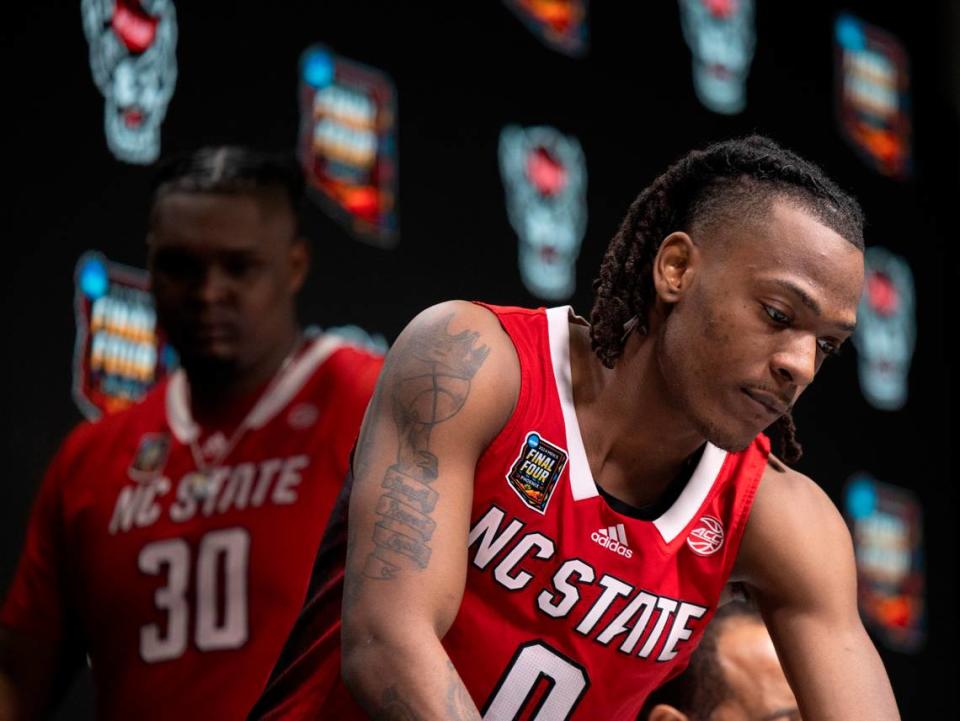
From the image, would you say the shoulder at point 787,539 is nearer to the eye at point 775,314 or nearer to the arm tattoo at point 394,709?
the eye at point 775,314

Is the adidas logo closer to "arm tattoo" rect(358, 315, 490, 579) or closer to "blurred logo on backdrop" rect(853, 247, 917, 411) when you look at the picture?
"arm tattoo" rect(358, 315, 490, 579)

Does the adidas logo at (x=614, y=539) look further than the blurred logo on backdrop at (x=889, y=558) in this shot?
No

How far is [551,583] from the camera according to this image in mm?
1887

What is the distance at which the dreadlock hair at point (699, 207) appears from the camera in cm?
186

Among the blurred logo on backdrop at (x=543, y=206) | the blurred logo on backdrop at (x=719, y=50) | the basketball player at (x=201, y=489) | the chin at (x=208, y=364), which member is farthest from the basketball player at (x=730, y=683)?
the blurred logo on backdrop at (x=719, y=50)

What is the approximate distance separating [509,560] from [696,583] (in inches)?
10.5

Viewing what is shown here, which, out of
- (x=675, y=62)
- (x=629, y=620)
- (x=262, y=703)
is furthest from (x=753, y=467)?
(x=675, y=62)

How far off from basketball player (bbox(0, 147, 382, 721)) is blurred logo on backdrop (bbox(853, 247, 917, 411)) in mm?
2299

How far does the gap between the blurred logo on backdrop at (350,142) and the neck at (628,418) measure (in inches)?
63.4

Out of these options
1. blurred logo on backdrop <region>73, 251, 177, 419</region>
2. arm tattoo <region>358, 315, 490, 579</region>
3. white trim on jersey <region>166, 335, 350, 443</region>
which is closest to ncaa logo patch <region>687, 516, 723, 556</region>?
arm tattoo <region>358, 315, 490, 579</region>

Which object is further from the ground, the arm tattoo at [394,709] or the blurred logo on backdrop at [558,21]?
the blurred logo on backdrop at [558,21]

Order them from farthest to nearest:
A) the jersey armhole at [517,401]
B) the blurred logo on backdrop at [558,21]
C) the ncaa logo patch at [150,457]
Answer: the blurred logo on backdrop at [558,21] < the ncaa logo patch at [150,457] < the jersey armhole at [517,401]

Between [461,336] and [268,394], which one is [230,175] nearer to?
[268,394]

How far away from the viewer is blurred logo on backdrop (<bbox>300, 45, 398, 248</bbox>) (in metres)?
3.48
